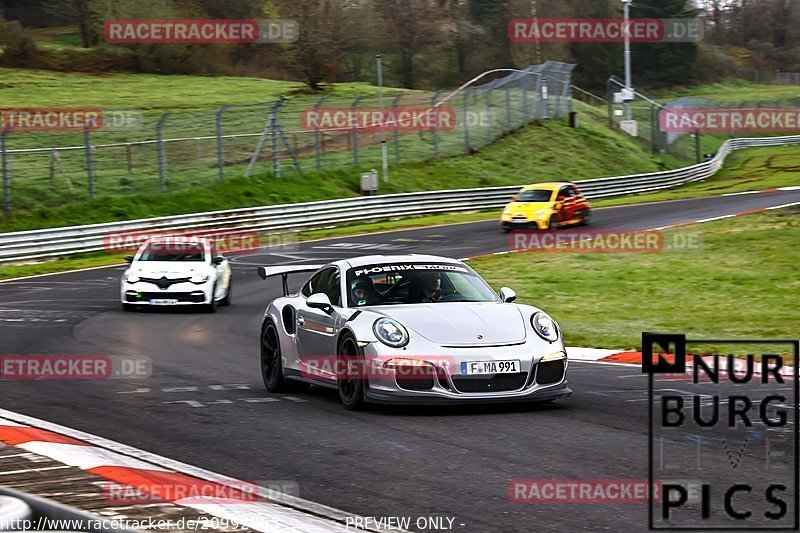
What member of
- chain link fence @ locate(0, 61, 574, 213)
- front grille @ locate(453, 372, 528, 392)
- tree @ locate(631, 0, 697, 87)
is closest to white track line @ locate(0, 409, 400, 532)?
front grille @ locate(453, 372, 528, 392)

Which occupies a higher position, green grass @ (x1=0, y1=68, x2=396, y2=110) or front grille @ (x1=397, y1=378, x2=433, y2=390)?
green grass @ (x1=0, y1=68, x2=396, y2=110)

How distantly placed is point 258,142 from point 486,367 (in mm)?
35457

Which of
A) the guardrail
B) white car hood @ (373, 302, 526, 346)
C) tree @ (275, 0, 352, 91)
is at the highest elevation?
tree @ (275, 0, 352, 91)

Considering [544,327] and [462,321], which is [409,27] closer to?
[544,327]

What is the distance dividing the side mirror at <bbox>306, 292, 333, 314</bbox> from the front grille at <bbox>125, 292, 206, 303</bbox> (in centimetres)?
1046

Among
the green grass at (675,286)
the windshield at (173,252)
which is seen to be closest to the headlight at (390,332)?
the green grass at (675,286)

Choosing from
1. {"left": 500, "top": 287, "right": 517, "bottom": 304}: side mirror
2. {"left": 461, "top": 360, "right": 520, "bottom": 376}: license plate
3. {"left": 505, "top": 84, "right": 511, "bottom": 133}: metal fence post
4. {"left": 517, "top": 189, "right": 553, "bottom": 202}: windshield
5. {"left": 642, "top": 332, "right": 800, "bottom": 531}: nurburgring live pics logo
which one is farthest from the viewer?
{"left": 505, "top": 84, "right": 511, "bottom": 133}: metal fence post

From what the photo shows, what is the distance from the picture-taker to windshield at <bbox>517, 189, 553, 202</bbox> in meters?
33.8

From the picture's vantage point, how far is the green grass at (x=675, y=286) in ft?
52.0

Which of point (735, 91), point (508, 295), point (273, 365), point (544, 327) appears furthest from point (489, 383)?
point (735, 91)

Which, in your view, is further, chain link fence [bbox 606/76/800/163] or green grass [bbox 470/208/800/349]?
chain link fence [bbox 606/76/800/163]

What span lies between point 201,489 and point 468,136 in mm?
46678

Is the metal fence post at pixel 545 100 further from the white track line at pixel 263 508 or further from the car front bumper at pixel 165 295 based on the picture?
the white track line at pixel 263 508

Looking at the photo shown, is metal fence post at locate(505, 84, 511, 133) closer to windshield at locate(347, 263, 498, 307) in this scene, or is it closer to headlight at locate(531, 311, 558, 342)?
windshield at locate(347, 263, 498, 307)
